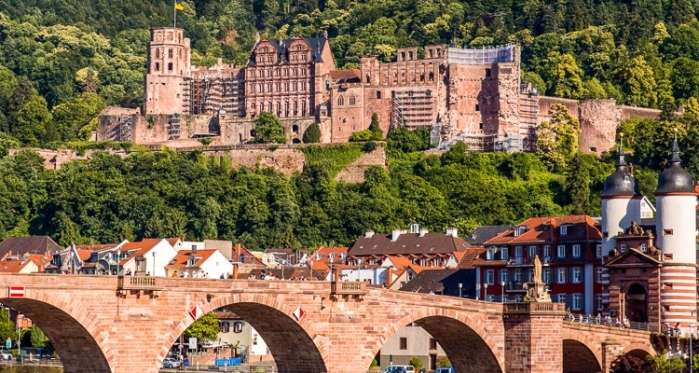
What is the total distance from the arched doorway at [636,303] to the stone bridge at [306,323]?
12.0ft

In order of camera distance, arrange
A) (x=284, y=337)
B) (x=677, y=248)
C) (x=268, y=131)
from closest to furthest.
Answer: (x=284, y=337) < (x=677, y=248) < (x=268, y=131)

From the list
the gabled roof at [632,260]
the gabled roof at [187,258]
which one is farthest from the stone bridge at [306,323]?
the gabled roof at [187,258]

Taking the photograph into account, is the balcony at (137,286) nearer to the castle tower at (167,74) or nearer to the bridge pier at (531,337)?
the bridge pier at (531,337)

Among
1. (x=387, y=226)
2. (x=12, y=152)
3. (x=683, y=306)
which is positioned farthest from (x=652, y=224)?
(x=12, y=152)

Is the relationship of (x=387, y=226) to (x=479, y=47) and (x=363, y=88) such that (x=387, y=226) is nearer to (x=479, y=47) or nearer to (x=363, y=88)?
(x=363, y=88)

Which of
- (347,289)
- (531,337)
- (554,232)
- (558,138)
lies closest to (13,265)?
(554,232)

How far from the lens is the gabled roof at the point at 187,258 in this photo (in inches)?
4146

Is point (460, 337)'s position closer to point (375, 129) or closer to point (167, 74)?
point (375, 129)

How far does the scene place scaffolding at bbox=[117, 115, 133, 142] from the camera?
144500mm

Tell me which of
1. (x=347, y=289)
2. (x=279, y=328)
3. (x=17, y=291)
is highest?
(x=347, y=289)

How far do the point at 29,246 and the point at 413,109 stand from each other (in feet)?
101

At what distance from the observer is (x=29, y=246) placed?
11950cm

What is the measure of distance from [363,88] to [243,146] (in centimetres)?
925

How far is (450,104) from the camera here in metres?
137
